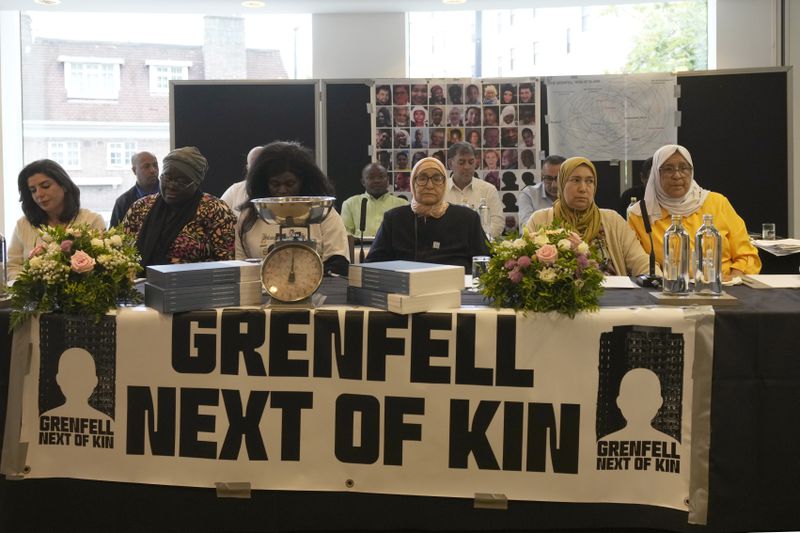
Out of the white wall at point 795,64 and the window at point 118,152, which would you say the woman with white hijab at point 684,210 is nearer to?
the white wall at point 795,64

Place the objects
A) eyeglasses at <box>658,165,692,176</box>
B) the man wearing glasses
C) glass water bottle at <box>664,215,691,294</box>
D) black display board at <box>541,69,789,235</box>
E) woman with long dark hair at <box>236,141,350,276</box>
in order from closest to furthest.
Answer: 1. glass water bottle at <box>664,215,691,294</box>
2. woman with long dark hair at <box>236,141,350,276</box>
3. eyeglasses at <box>658,165,692,176</box>
4. the man wearing glasses
5. black display board at <box>541,69,789,235</box>

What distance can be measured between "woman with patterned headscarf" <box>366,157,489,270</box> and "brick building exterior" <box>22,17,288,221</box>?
4975 millimetres

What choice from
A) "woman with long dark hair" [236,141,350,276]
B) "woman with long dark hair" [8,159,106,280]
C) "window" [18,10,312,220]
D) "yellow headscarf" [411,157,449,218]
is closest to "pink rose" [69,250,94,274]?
"woman with long dark hair" [236,141,350,276]

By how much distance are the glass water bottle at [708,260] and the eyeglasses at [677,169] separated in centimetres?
120

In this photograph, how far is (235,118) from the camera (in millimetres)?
7535

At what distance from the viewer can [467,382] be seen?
2416mm

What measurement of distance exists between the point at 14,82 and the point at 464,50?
4.66 meters

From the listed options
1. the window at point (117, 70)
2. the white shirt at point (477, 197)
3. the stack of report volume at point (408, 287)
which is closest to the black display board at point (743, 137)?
the white shirt at point (477, 197)

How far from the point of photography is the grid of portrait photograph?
737cm

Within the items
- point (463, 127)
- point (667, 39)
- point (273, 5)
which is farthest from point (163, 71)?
point (667, 39)

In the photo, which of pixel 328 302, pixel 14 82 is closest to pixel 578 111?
pixel 328 302

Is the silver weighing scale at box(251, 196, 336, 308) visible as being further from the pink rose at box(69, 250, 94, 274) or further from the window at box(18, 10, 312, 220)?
the window at box(18, 10, 312, 220)

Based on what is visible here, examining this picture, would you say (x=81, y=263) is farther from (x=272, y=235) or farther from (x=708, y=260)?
(x=708, y=260)

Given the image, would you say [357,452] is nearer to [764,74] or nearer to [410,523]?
[410,523]
